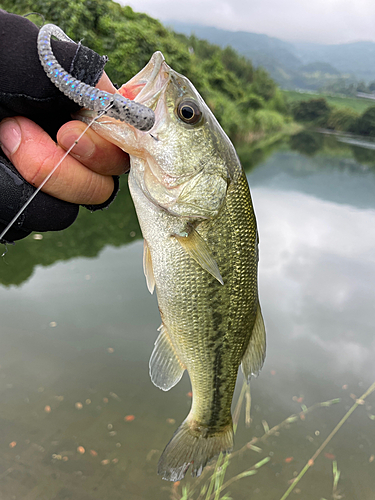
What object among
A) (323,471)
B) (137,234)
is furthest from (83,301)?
(323,471)

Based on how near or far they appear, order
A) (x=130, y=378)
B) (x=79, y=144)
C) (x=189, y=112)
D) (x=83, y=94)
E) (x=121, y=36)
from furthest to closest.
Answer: (x=121, y=36) < (x=130, y=378) < (x=189, y=112) < (x=79, y=144) < (x=83, y=94)

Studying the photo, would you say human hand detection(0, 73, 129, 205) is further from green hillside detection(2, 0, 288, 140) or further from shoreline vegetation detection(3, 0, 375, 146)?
green hillside detection(2, 0, 288, 140)

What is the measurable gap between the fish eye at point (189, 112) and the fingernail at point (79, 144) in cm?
42

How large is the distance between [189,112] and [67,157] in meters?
0.58

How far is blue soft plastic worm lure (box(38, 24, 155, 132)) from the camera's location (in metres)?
1.16

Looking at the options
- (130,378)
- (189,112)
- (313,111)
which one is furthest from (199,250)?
(313,111)

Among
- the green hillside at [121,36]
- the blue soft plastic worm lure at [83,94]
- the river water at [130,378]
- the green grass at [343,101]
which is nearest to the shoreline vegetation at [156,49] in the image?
the green hillside at [121,36]

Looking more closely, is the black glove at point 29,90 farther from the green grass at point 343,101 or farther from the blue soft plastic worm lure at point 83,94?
the green grass at point 343,101

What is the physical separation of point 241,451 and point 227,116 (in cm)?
2470

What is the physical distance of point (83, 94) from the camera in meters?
1.15

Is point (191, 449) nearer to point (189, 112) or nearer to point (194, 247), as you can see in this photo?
point (194, 247)

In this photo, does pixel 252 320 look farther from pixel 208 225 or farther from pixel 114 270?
pixel 114 270

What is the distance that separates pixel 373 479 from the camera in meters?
3.79

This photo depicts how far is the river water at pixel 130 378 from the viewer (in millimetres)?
3492
